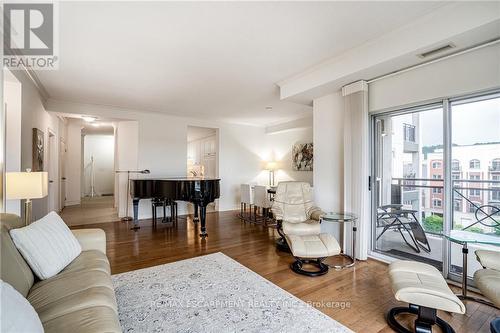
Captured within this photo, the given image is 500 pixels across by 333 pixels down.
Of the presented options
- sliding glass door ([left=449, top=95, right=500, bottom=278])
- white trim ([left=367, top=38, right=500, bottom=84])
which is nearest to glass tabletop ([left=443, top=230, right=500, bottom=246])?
sliding glass door ([left=449, top=95, right=500, bottom=278])

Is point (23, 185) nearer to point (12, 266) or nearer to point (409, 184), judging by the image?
point (12, 266)

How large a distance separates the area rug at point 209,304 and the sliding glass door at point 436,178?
1.82 meters

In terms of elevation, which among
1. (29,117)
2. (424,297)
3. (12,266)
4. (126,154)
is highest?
(29,117)

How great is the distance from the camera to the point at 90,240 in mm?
2285

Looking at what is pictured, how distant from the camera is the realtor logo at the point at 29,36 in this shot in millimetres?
2125

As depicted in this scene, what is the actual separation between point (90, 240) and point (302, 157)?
495 centimetres

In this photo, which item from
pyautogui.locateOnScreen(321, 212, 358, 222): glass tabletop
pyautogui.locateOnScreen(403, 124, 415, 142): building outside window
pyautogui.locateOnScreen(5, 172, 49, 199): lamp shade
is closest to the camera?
pyautogui.locateOnScreen(5, 172, 49, 199): lamp shade

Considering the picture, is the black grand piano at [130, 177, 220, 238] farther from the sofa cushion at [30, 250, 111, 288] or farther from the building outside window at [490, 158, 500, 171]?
the building outside window at [490, 158, 500, 171]

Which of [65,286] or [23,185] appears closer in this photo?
[65,286]

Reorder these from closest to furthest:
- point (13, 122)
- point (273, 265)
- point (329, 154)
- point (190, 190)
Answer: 1. point (273, 265)
2. point (13, 122)
3. point (329, 154)
4. point (190, 190)

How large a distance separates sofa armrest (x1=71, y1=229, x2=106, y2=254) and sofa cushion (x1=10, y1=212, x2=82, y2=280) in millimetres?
247

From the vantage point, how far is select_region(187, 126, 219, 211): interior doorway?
7.40 metres

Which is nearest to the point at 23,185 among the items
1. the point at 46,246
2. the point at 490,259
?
the point at 46,246

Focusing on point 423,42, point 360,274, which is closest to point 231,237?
point 360,274
